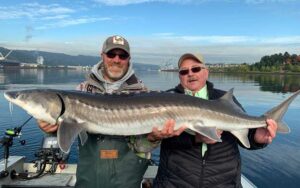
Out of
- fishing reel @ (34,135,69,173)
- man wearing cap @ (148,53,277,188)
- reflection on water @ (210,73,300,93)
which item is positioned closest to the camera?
man wearing cap @ (148,53,277,188)

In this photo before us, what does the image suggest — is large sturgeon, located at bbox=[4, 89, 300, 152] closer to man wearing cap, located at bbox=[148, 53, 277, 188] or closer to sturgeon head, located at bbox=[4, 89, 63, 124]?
sturgeon head, located at bbox=[4, 89, 63, 124]

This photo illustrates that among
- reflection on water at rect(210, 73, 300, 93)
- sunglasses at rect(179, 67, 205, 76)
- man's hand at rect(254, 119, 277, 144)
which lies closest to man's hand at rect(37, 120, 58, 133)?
sunglasses at rect(179, 67, 205, 76)

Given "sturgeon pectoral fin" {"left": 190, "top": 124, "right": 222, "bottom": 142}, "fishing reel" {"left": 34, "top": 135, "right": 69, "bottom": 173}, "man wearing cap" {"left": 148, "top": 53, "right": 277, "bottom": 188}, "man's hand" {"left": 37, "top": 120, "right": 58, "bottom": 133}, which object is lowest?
"fishing reel" {"left": 34, "top": 135, "right": 69, "bottom": 173}

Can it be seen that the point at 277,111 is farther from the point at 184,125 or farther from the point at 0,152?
the point at 0,152

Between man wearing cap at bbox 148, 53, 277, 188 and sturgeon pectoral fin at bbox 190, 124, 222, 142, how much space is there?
5 cm

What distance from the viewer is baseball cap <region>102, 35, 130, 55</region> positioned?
494cm

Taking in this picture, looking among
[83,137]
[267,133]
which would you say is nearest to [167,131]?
[83,137]

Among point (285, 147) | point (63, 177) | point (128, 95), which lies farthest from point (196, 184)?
point (285, 147)

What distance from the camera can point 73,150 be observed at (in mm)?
15266

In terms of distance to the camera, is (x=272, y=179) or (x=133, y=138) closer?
(x=133, y=138)

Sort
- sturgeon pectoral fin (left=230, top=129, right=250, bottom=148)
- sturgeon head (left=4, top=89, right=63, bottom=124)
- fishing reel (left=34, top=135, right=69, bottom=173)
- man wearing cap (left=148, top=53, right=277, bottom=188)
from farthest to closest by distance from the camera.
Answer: fishing reel (left=34, top=135, right=69, bottom=173)
sturgeon pectoral fin (left=230, top=129, right=250, bottom=148)
sturgeon head (left=4, top=89, right=63, bottom=124)
man wearing cap (left=148, top=53, right=277, bottom=188)

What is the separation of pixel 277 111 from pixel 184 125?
48.6 inches

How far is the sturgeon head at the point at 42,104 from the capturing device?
15.3 feet

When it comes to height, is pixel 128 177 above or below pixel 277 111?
below
